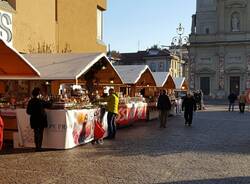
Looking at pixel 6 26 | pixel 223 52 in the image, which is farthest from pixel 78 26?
pixel 223 52

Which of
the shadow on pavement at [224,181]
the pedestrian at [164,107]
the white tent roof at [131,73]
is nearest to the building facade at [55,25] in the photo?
the white tent roof at [131,73]

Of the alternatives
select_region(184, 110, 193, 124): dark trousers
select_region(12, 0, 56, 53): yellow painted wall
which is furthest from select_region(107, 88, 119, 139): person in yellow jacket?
select_region(12, 0, 56, 53): yellow painted wall

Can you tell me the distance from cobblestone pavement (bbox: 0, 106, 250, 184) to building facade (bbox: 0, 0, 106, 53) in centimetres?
955

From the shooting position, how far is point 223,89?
3159 inches

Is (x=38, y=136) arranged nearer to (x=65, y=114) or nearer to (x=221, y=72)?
(x=65, y=114)

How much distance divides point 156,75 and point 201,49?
2034 inches

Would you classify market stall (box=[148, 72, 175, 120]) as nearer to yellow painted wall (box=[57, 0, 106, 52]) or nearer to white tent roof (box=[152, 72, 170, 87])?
white tent roof (box=[152, 72, 170, 87])

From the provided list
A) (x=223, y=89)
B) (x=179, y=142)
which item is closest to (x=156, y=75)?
(x=179, y=142)

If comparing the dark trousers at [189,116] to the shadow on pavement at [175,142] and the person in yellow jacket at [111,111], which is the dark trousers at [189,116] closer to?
the shadow on pavement at [175,142]

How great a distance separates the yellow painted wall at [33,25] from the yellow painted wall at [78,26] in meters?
1.28

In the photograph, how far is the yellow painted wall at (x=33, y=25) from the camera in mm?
22969

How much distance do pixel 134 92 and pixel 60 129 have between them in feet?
50.5

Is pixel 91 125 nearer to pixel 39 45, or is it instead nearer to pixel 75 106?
pixel 75 106

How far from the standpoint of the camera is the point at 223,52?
269 feet
